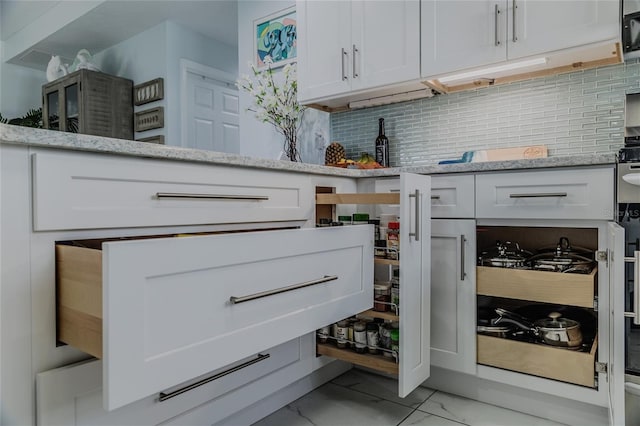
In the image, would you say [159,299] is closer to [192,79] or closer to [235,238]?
[235,238]

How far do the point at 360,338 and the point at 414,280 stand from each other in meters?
0.33

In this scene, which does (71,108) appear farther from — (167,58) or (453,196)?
(453,196)

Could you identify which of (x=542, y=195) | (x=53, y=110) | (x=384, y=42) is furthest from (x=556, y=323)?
(x=53, y=110)

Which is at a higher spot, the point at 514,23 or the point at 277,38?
the point at 277,38

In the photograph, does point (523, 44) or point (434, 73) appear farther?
point (434, 73)

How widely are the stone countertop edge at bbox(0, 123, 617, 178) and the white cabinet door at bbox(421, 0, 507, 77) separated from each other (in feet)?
1.64

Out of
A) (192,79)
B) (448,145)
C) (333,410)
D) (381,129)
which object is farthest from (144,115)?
(333,410)

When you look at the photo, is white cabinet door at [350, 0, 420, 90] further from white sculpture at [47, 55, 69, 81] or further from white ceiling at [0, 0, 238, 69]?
white sculpture at [47, 55, 69, 81]

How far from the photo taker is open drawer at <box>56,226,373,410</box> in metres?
0.71

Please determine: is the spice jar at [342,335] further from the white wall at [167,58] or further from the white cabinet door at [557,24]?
the white wall at [167,58]

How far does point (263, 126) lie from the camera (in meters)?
2.70

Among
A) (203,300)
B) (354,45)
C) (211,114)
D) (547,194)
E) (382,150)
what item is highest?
(211,114)

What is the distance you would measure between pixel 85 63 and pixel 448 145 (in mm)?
3494

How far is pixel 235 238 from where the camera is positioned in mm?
928
